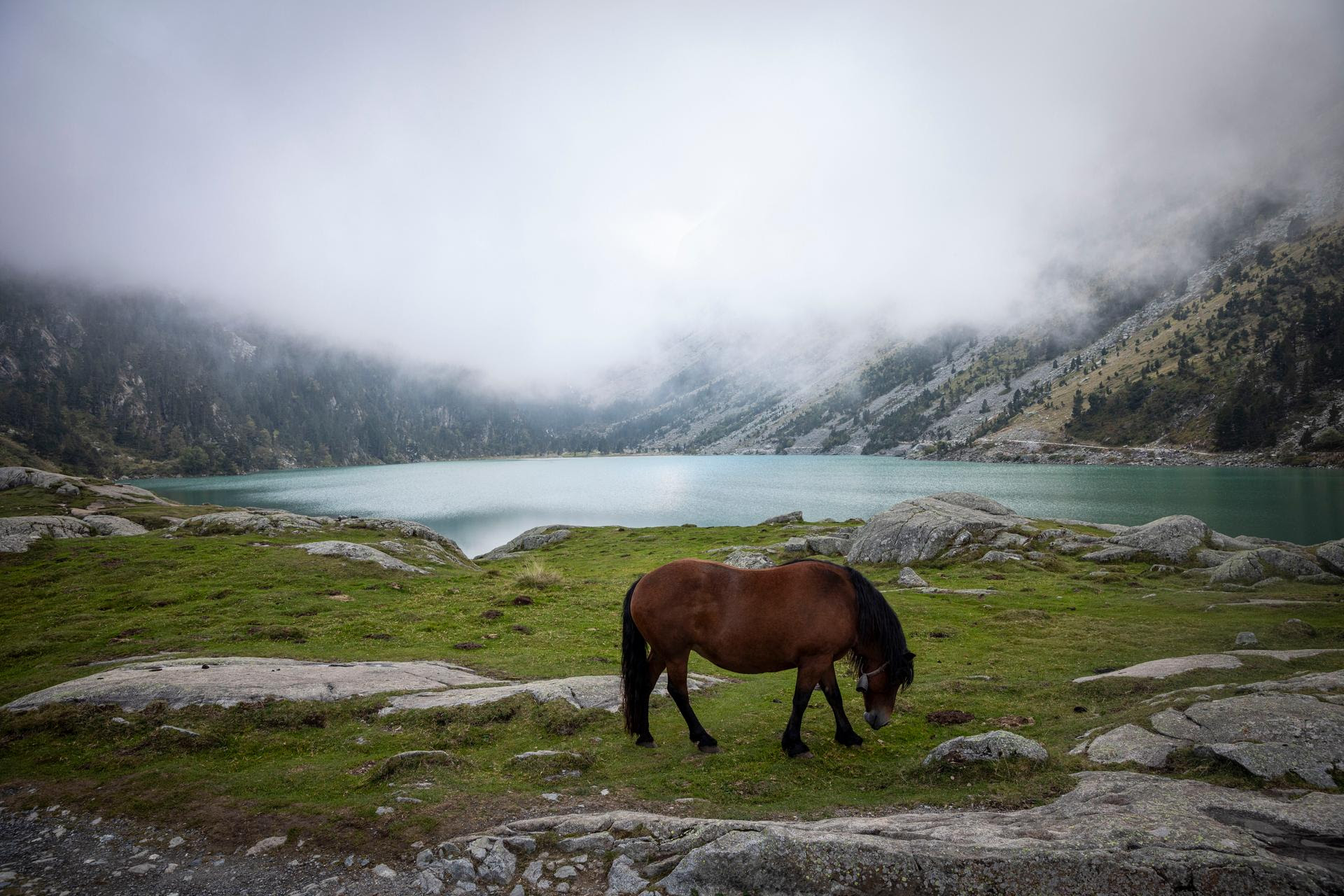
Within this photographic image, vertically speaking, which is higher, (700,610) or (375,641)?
(700,610)

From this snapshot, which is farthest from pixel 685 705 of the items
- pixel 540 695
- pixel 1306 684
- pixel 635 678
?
pixel 1306 684

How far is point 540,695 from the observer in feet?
44.6

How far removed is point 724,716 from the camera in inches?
518

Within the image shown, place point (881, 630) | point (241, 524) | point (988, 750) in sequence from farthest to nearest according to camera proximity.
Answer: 1. point (241, 524)
2. point (881, 630)
3. point (988, 750)

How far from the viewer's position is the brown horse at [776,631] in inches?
412

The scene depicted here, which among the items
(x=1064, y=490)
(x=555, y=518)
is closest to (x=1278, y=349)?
(x=1064, y=490)

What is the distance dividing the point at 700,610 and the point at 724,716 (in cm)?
395

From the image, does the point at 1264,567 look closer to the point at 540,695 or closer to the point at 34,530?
the point at 540,695

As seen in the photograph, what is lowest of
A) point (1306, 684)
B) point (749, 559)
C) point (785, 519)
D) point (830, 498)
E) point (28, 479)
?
point (830, 498)

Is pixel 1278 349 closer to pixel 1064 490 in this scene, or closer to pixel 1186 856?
pixel 1064 490

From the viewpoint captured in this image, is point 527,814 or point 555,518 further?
point 555,518

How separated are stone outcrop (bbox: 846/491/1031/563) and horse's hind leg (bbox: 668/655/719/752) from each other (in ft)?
118

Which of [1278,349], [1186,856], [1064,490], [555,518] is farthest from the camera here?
[1278,349]

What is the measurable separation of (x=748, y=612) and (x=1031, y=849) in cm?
551
